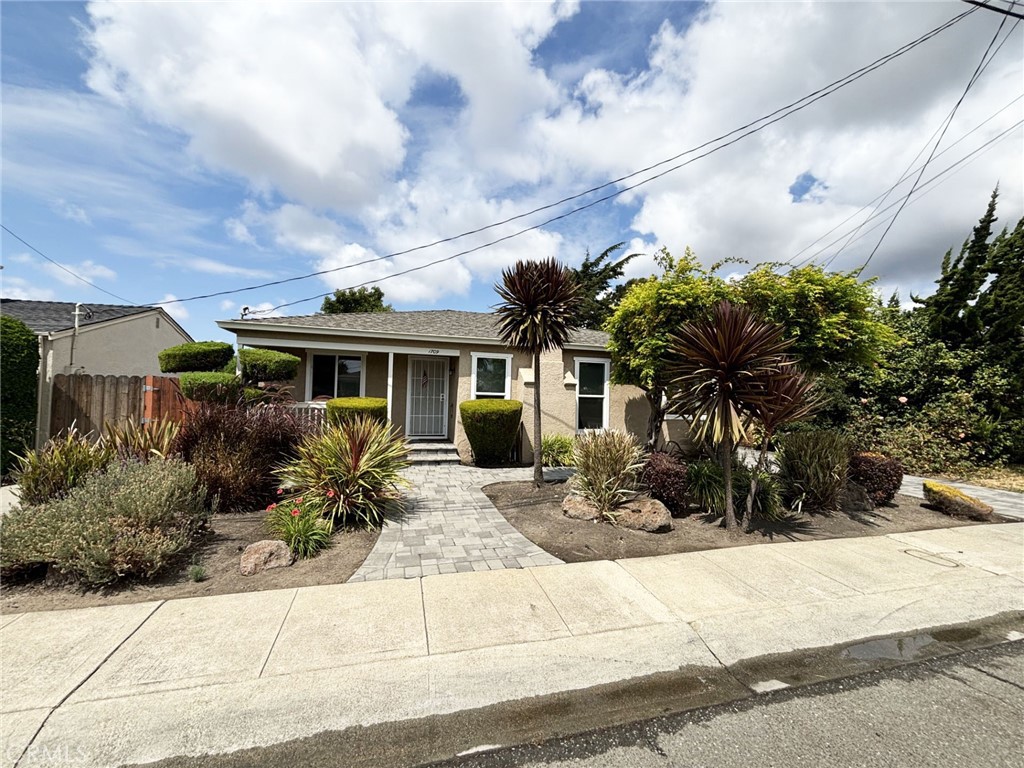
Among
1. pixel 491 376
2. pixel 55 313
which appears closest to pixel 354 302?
pixel 55 313

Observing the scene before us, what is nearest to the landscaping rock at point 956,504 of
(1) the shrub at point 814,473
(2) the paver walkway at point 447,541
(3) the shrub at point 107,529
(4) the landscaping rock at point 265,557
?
(1) the shrub at point 814,473

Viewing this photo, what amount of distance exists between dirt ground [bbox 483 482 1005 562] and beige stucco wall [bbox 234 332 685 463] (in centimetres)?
344

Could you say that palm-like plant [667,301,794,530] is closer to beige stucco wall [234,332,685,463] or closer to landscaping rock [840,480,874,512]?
landscaping rock [840,480,874,512]

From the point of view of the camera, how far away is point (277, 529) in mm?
5066

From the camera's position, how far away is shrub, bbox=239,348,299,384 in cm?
864

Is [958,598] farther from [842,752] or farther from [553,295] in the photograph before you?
[553,295]

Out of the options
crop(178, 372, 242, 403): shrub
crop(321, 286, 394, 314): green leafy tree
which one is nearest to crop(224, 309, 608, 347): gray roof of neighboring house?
crop(178, 372, 242, 403): shrub

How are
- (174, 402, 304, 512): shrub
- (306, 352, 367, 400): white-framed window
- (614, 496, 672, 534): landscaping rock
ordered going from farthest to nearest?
(306, 352, 367, 400): white-framed window
(174, 402, 304, 512): shrub
(614, 496, 672, 534): landscaping rock

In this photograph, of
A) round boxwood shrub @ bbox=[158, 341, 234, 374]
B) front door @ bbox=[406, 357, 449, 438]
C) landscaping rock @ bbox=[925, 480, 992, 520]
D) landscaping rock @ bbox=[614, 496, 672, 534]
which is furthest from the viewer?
front door @ bbox=[406, 357, 449, 438]

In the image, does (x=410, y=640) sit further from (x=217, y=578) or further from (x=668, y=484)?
(x=668, y=484)

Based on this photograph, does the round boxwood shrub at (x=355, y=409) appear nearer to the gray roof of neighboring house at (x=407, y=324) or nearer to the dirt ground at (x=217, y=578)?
the gray roof of neighboring house at (x=407, y=324)

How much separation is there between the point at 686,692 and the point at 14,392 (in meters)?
10.7

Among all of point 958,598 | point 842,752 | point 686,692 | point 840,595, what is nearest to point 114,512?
point 686,692

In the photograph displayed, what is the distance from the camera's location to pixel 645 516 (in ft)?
19.1
